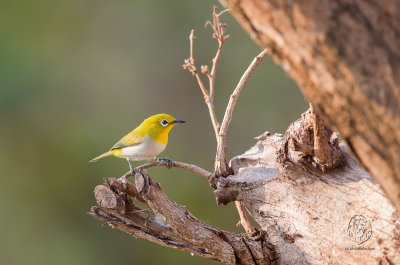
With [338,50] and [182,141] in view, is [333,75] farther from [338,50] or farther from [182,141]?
[182,141]

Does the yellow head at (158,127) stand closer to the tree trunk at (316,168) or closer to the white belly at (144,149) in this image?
the white belly at (144,149)

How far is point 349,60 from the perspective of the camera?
139 centimetres

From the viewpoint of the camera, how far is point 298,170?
292 cm

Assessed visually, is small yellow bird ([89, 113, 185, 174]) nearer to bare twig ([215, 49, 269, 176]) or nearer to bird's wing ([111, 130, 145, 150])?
bird's wing ([111, 130, 145, 150])

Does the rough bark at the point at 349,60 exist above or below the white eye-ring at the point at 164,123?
below

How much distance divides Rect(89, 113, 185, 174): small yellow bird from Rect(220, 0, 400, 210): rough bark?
2.55 metres

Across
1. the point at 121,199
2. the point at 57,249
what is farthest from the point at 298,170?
the point at 57,249

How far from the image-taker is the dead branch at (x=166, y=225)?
2.77m

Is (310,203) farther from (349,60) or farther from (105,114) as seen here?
(105,114)
